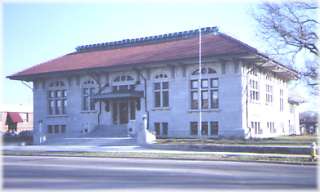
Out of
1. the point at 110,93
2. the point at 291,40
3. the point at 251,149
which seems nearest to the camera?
the point at 251,149

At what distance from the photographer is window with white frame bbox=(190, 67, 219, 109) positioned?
33.3 meters

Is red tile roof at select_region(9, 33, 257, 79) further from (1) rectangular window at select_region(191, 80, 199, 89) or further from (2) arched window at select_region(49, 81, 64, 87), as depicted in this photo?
(1) rectangular window at select_region(191, 80, 199, 89)

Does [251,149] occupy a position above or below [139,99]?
below

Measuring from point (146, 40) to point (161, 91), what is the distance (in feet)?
27.4

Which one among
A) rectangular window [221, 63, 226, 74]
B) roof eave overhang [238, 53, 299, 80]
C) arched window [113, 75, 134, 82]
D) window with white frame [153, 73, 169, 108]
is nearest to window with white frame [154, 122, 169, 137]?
window with white frame [153, 73, 169, 108]

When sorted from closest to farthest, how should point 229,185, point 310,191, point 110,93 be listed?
point 310,191 → point 229,185 → point 110,93

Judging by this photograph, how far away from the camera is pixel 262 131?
36.8 meters

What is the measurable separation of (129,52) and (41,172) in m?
25.2

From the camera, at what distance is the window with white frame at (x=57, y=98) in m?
40.6

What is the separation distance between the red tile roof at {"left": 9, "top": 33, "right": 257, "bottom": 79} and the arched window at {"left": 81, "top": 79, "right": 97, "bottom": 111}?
1.70 meters

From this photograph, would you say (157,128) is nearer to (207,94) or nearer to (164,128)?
(164,128)

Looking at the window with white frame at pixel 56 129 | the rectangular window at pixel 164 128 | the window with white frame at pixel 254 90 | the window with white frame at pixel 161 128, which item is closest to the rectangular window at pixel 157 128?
the window with white frame at pixel 161 128

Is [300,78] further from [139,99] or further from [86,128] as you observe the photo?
[86,128]

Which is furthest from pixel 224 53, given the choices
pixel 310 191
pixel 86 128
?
pixel 310 191
